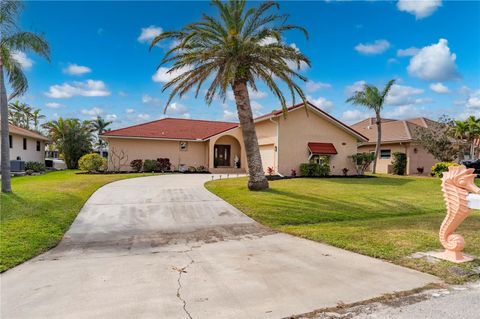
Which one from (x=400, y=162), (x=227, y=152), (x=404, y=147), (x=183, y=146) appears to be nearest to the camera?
(x=400, y=162)

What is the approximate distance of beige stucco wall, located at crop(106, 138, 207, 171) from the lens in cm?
2861

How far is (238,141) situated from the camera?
1227 inches

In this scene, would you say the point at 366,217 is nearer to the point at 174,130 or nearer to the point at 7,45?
the point at 7,45

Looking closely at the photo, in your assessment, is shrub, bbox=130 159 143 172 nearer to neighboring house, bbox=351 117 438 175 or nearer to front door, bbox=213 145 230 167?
front door, bbox=213 145 230 167

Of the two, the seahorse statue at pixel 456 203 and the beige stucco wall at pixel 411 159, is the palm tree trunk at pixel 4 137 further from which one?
the beige stucco wall at pixel 411 159

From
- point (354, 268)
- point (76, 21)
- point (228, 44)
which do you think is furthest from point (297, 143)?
point (354, 268)

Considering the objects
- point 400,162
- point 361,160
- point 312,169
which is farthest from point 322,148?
point 400,162

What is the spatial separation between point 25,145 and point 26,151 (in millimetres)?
644

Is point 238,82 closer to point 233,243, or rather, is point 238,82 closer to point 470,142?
point 233,243

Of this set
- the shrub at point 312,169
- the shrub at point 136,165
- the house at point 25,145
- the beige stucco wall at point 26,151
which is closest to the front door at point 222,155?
the shrub at point 136,165

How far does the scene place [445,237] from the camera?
6.30m

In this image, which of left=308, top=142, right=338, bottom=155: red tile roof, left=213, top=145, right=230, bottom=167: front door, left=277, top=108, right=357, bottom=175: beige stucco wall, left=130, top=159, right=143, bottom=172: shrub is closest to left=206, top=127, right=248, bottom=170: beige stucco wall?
left=213, top=145, right=230, bottom=167: front door

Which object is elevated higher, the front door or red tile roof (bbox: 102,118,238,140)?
red tile roof (bbox: 102,118,238,140)

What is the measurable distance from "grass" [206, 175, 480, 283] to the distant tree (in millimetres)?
7653
